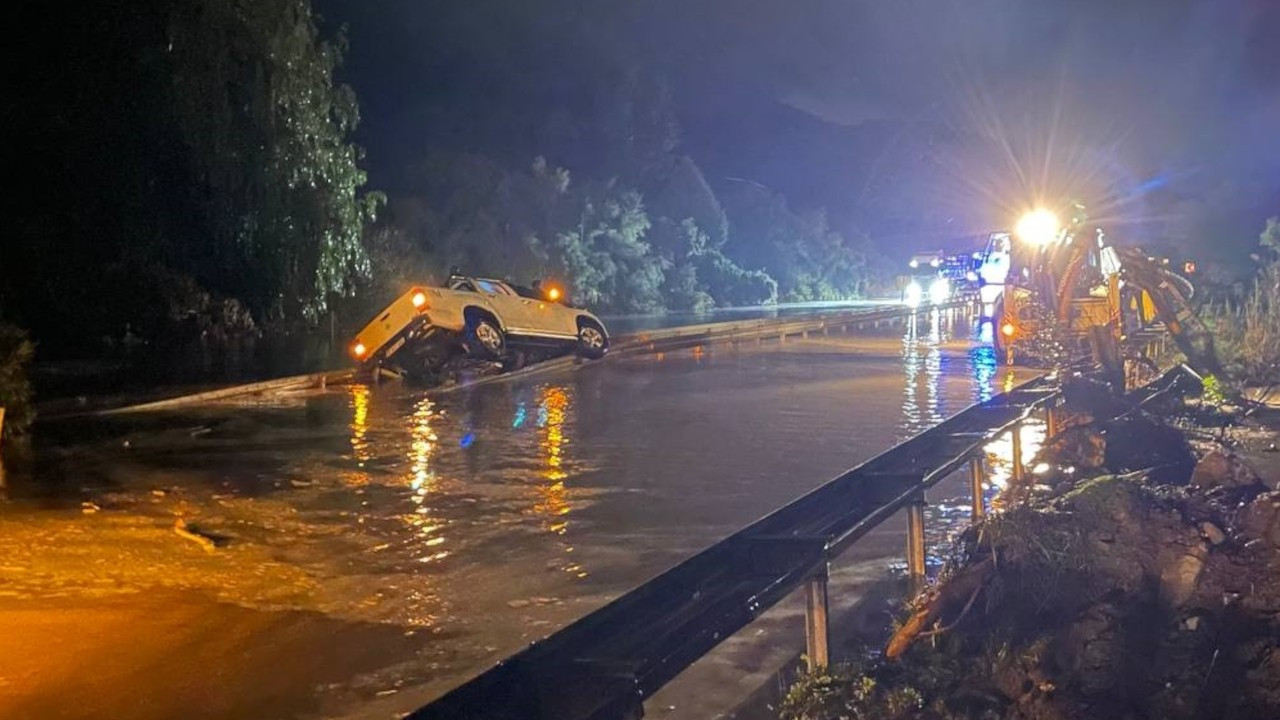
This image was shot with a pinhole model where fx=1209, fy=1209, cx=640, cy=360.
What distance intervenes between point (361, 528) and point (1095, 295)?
9.36 m

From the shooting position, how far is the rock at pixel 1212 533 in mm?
5812

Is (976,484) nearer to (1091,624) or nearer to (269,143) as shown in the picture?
(1091,624)

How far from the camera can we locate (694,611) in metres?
4.39

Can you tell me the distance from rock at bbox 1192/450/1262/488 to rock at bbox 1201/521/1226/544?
1530mm

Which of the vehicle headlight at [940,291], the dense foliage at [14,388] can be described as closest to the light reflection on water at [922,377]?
the dense foliage at [14,388]

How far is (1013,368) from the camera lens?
73.9ft

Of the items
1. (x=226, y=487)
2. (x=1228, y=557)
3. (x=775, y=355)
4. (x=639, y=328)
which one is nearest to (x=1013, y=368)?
(x=775, y=355)

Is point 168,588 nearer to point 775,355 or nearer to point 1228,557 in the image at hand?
point 1228,557

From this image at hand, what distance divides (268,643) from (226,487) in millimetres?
5197

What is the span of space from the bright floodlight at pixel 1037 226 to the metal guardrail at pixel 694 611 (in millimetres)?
9405

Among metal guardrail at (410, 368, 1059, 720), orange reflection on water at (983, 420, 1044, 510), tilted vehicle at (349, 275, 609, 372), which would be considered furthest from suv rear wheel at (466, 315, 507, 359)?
metal guardrail at (410, 368, 1059, 720)

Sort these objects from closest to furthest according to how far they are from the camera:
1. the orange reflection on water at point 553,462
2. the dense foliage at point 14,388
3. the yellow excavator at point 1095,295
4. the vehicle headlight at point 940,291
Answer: the orange reflection on water at point 553,462 < the yellow excavator at point 1095,295 < the dense foliage at point 14,388 < the vehicle headlight at point 940,291

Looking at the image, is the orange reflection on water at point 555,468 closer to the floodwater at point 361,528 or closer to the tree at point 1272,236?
the floodwater at point 361,528

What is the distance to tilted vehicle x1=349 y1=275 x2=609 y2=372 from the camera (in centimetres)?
2139
